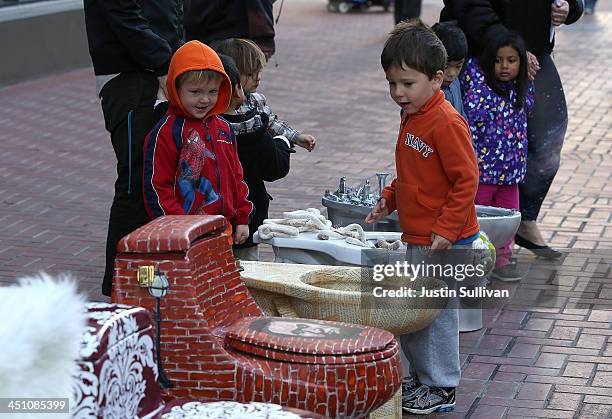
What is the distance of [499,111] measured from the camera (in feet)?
18.8

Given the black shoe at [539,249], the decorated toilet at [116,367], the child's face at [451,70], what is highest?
Answer: the child's face at [451,70]

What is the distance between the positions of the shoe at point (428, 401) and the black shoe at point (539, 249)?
218 cm

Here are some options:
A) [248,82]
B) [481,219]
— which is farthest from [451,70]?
[248,82]

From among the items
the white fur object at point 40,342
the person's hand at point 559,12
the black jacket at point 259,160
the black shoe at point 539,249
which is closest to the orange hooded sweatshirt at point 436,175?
the black jacket at point 259,160

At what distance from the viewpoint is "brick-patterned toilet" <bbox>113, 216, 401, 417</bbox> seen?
10.9ft

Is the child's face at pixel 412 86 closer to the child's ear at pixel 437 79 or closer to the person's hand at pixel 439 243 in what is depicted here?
the child's ear at pixel 437 79

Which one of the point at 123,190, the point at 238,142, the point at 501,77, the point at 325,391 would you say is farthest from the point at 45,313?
the point at 501,77

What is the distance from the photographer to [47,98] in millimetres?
11617

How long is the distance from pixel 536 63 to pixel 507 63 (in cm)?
26

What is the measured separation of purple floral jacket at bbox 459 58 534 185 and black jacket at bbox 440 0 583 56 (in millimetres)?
158

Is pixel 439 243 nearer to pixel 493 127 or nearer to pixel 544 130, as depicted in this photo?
pixel 493 127

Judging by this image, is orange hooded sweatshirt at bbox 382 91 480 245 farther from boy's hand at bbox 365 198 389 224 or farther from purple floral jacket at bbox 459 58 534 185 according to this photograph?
purple floral jacket at bbox 459 58 534 185

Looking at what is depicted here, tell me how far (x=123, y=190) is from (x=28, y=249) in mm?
1530

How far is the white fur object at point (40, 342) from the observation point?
265 centimetres
